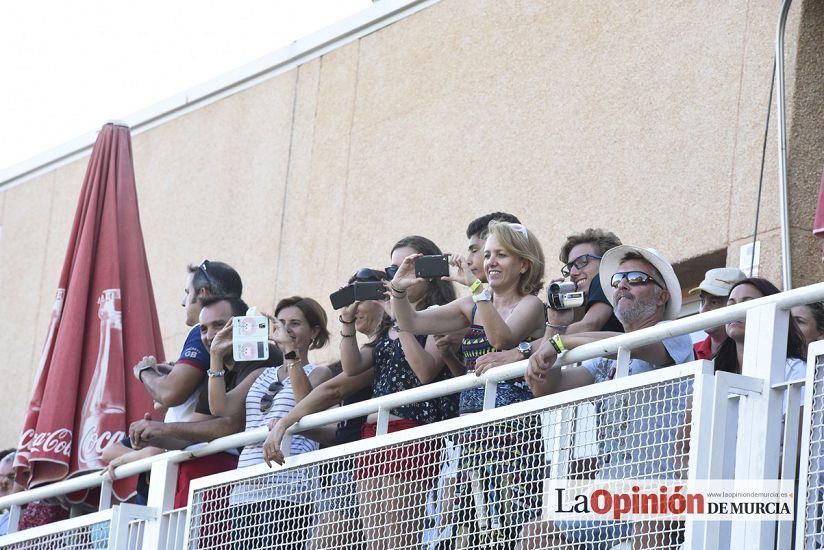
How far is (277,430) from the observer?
21.6 ft

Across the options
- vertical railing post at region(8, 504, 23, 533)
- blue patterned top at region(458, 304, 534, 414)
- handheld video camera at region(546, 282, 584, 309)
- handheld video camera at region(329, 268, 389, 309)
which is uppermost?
handheld video camera at region(329, 268, 389, 309)

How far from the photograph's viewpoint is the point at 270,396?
7223 millimetres

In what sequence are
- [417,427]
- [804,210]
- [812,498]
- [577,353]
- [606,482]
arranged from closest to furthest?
[812,498], [606,482], [577,353], [417,427], [804,210]

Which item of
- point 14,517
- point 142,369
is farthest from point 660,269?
point 14,517

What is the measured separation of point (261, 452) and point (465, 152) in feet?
12.9

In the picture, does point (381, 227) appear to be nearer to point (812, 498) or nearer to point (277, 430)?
point (277, 430)

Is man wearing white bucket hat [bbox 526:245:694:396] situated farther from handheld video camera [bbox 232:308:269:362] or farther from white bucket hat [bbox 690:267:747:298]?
handheld video camera [bbox 232:308:269:362]

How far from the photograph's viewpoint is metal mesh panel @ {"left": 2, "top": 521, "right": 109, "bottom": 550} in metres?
7.31

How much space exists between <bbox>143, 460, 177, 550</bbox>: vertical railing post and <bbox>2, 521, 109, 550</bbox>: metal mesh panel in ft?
0.94

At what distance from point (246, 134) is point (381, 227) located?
82.1 inches

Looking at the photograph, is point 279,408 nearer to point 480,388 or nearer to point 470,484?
point 480,388

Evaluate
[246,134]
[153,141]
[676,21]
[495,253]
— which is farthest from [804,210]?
[153,141]

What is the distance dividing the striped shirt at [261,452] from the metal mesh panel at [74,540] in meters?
0.86

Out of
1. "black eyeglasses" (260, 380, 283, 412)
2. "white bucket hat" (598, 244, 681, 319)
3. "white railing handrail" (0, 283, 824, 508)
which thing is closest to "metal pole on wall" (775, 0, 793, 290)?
"white bucket hat" (598, 244, 681, 319)
